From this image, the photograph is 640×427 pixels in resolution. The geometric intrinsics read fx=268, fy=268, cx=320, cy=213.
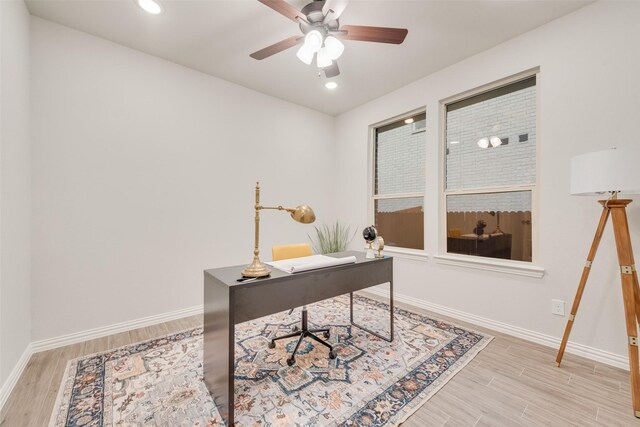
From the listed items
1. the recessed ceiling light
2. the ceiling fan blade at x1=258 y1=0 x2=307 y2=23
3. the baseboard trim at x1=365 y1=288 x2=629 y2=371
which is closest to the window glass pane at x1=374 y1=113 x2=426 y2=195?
the baseboard trim at x1=365 y1=288 x2=629 y2=371

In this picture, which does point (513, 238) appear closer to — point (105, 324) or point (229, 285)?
point (229, 285)

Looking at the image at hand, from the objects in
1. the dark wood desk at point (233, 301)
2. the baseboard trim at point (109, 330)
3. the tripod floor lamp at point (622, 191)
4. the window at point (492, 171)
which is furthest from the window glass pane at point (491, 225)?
the baseboard trim at point (109, 330)

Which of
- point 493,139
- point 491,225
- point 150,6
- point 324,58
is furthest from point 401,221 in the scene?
point 150,6

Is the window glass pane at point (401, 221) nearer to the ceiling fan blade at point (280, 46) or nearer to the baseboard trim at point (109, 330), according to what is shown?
the ceiling fan blade at point (280, 46)

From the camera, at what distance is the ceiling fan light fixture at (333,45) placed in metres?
1.85

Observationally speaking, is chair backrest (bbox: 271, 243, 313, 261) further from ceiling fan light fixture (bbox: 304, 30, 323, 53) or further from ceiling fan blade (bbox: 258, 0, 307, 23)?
ceiling fan blade (bbox: 258, 0, 307, 23)

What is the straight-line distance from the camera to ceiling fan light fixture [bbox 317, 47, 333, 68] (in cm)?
205

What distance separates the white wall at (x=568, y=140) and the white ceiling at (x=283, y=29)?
0.66 feet

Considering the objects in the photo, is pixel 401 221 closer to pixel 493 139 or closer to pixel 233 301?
pixel 493 139

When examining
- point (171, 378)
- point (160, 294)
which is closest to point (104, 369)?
point (171, 378)

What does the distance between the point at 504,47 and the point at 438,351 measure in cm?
287

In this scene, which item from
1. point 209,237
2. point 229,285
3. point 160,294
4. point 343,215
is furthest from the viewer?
point 343,215

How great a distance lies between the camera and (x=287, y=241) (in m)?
3.88

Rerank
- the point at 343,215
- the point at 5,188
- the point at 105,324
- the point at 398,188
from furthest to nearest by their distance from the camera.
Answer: the point at 343,215
the point at 398,188
the point at 105,324
the point at 5,188
